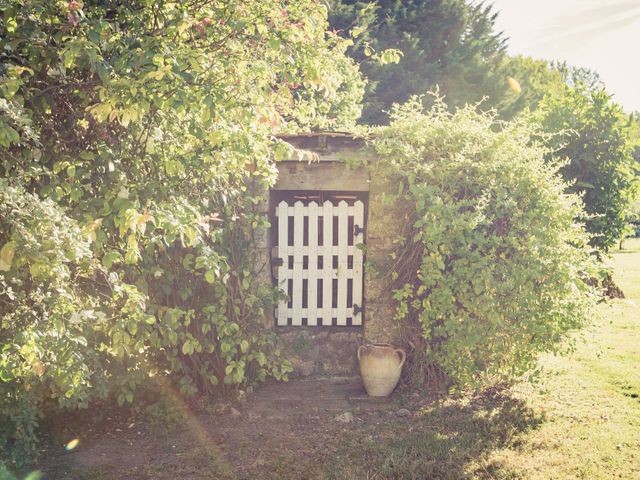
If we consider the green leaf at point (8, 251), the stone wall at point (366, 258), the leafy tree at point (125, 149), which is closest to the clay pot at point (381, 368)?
the stone wall at point (366, 258)

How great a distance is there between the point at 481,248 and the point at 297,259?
2.27 meters

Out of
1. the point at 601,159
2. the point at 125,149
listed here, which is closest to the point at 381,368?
the point at 125,149

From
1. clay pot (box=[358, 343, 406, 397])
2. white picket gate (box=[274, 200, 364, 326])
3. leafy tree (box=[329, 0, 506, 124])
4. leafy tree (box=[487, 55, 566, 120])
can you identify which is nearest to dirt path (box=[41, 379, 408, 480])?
clay pot (box=[358, 343, 406, 397])

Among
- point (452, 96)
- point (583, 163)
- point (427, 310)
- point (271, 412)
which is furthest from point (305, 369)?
point (452, 96)

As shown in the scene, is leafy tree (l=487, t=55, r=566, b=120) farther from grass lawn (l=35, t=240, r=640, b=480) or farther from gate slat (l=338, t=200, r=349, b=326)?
grass lawn (l=35, t=240, r=640, b=480)

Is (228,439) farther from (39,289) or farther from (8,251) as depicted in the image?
(8,251)

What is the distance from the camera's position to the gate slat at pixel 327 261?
712 cm

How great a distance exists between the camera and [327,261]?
23.6ft

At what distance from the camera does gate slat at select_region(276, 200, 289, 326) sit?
23.3 feet

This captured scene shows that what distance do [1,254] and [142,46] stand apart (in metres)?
1.45

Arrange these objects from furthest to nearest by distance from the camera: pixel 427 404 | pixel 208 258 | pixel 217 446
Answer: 1. pixel 427 404
2. pixel 217 446
3. pixel 208 258

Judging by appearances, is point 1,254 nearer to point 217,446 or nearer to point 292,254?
point 217,446

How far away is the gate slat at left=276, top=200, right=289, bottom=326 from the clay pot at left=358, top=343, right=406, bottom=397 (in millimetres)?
1192

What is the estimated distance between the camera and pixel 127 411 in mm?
5742
